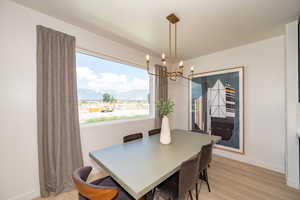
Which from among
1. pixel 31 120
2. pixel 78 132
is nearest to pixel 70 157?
pixel 78 132

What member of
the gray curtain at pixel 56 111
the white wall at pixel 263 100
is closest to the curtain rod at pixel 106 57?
the gray curtain at pixel 56 111

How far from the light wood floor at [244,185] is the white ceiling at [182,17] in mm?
2697

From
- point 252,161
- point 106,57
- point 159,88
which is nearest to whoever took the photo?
point 106,57

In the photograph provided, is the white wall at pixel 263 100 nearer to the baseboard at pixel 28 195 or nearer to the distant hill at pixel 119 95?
the distant hill at pixel 119 95

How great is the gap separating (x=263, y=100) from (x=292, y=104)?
591 mm

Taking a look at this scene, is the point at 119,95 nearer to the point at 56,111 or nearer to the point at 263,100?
the point at 56,111

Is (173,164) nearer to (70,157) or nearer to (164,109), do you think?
(164,109)

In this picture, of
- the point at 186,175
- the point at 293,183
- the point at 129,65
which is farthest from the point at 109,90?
the point at 293,183

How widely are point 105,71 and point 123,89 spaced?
0.58 meters

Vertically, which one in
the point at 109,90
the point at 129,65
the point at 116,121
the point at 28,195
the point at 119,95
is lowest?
the point at 28,195

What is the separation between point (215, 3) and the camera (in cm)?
162

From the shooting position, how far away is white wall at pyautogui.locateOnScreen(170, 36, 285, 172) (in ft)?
7.85

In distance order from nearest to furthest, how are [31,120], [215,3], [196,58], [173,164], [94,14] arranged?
[173,164] < [215,3] < [31,120] < [94,14] < [196,58]

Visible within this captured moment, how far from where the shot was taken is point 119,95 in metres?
2.88
